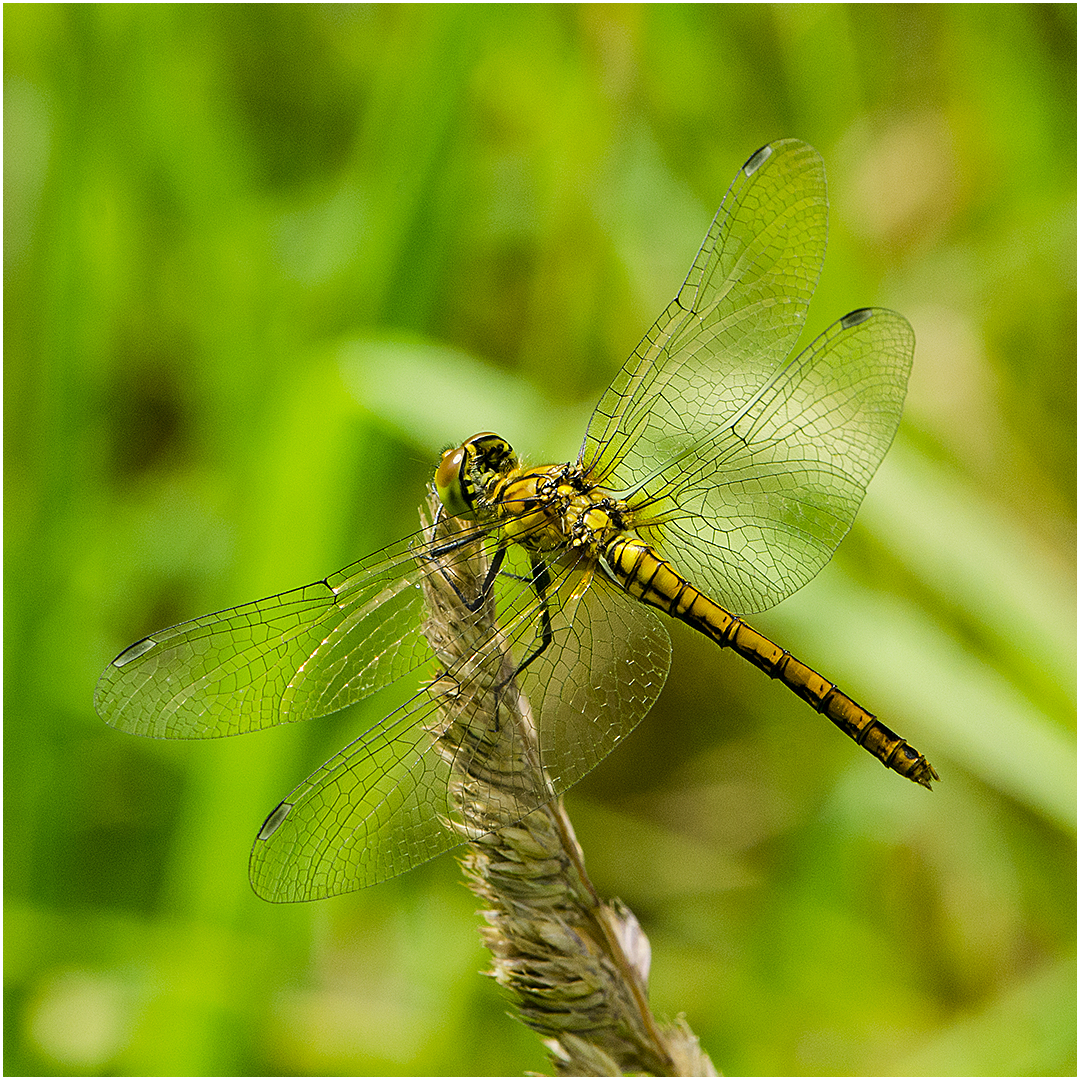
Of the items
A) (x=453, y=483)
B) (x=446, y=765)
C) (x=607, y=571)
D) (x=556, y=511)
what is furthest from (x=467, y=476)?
(x=446, y=765)

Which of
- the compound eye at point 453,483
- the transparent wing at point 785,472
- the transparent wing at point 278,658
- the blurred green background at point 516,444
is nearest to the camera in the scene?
the transparent wing at point 278,658

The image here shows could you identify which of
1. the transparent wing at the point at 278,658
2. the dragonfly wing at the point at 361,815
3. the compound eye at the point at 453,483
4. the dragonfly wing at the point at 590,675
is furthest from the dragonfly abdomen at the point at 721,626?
the dragonfly wing at the point at 361,815

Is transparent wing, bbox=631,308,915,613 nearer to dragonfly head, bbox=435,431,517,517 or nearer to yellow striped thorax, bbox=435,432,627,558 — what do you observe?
yellow striped thorax, bbox=435,432,627,558

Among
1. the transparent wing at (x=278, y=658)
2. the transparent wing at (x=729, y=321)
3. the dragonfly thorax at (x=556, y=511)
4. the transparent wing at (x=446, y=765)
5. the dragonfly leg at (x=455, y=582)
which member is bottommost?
the transparent wing at (x=446, y=765)

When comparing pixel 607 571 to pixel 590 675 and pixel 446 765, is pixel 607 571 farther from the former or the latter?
pixel 446 765

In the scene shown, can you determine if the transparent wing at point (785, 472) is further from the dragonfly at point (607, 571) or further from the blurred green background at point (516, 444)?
the blurred green background at point (516, 444)

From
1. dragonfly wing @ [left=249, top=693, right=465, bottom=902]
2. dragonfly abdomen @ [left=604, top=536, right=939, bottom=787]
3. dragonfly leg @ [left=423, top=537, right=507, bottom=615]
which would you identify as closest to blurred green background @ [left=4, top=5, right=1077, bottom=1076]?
dragonfly leg @ [left=423, top=537, right=507, bottom=615]
